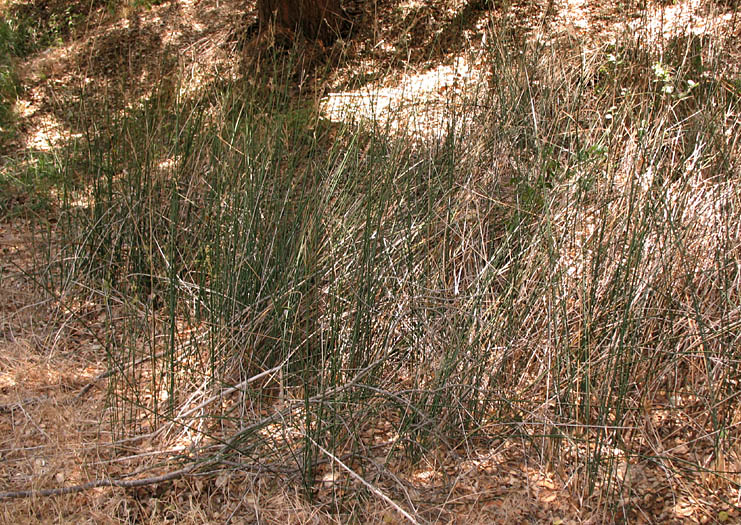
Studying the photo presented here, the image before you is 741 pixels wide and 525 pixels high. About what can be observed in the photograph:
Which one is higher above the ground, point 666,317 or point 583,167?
point 583,167

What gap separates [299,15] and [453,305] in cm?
332

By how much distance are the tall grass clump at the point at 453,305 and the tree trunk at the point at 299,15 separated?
1.88 metres

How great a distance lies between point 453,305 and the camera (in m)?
2.64

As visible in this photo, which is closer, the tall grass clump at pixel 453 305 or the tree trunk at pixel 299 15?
the tall grass clump at pixel 453 305

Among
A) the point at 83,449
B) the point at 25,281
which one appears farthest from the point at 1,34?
the point at 83,449

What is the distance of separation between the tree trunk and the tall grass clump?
1.88 metres

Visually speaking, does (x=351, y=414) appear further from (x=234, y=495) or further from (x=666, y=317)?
(x=666, y=317)

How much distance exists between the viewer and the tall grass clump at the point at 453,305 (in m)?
2.31

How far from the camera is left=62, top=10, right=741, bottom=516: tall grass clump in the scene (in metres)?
2.31

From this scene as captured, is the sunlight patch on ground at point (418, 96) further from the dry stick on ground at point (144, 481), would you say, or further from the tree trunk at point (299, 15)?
the dry stick on ground at point (144, 481)

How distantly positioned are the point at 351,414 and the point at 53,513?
101 cm

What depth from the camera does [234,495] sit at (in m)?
2.29

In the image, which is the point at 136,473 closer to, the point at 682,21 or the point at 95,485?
the point at 95,485

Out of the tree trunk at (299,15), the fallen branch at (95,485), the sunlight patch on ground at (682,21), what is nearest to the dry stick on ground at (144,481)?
the fallen branch at (95,485)
